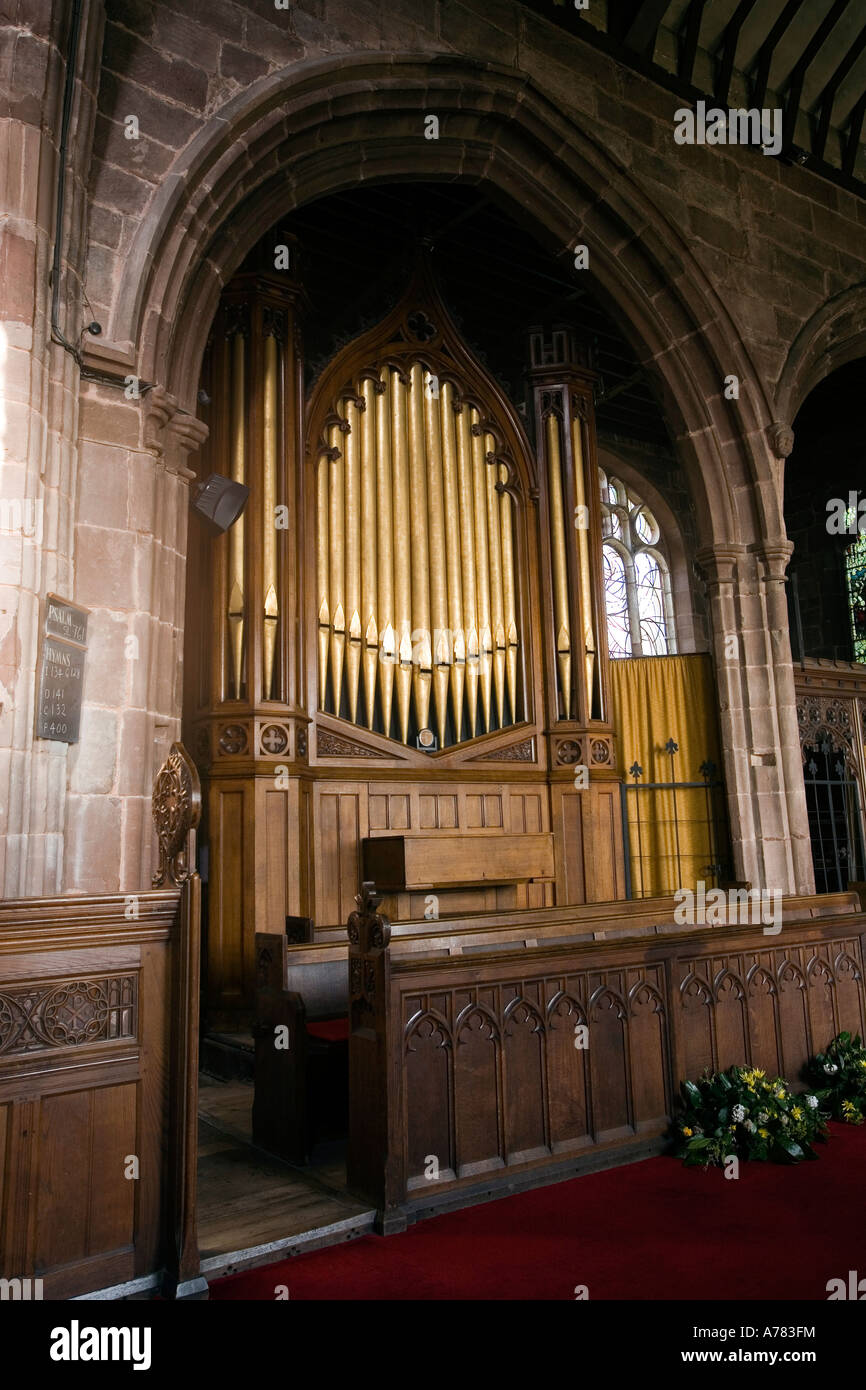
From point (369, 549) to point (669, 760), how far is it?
317cm

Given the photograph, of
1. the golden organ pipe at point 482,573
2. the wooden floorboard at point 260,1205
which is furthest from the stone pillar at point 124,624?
the golden organ pipe at point 482,573

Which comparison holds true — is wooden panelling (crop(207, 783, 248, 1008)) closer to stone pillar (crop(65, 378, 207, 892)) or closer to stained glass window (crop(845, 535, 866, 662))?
stone pillar (crop(65, 378, 207, 892))

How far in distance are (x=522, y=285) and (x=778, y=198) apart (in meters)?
2.13

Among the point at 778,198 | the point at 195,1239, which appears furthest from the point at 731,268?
the point at 195,1239

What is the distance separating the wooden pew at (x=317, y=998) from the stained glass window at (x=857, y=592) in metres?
7.55

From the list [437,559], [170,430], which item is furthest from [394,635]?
[170,430]

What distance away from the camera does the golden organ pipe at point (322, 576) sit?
652cm

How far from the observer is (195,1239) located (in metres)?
2.70

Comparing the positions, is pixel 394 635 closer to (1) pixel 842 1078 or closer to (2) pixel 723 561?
(2) pixel 723 561

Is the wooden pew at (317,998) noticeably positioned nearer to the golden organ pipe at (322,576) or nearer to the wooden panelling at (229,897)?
the wooden panelling at (229,897)

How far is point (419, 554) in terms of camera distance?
7043 mm

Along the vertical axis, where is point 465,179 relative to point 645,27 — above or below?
below

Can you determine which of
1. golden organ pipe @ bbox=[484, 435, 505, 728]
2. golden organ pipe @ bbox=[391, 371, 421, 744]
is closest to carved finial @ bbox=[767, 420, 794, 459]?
golden organ pipe @ bbox=[484, 435, 505, 728]

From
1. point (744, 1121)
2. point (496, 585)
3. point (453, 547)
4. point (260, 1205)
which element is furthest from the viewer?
point (496, 585)
